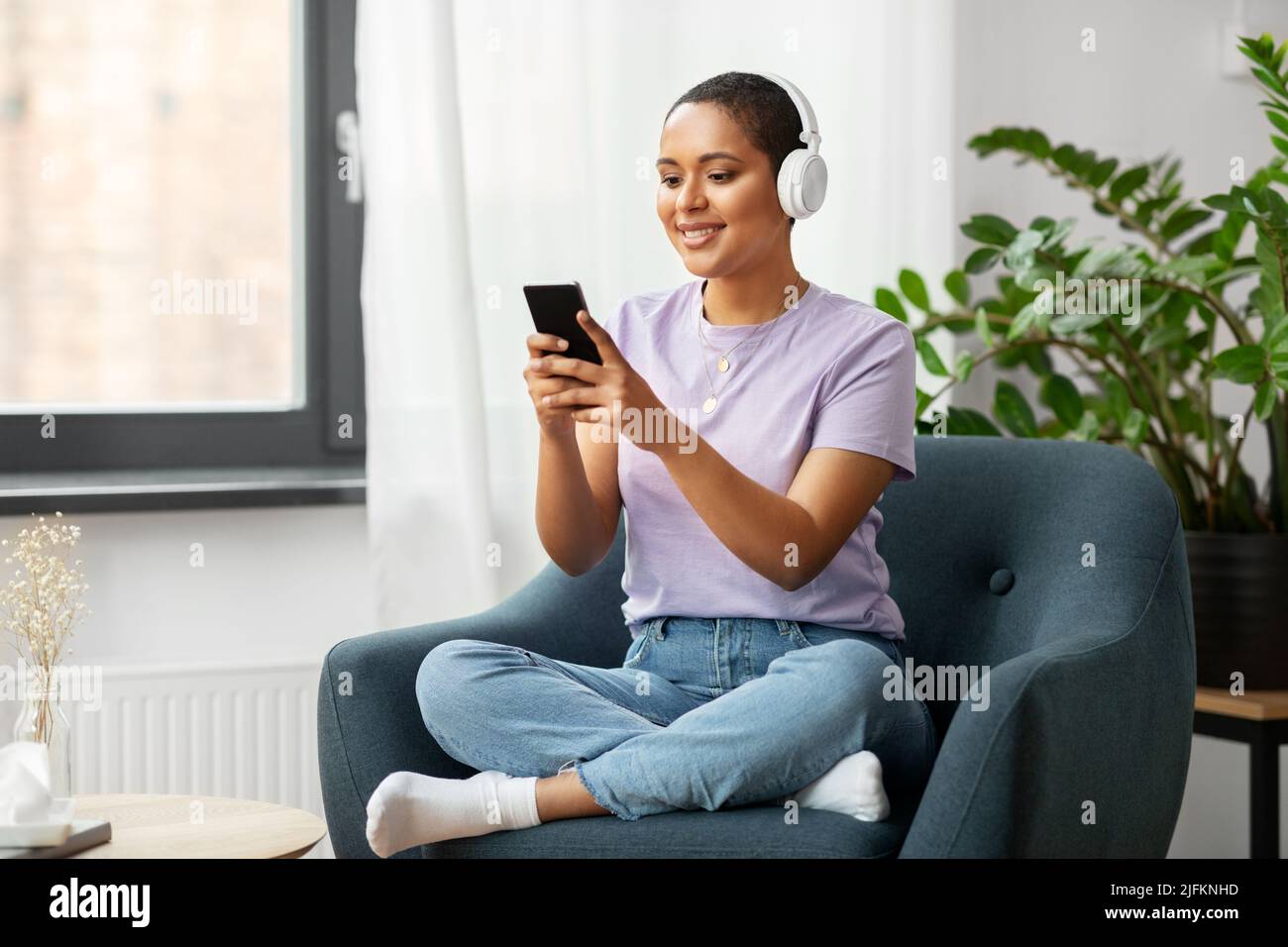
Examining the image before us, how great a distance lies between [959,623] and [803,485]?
13.9 inches

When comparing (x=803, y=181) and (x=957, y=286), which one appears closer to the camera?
(x=803, y=181)

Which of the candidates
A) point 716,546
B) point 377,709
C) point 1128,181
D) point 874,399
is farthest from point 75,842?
point 1128,181

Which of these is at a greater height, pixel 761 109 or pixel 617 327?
pixel 761 109

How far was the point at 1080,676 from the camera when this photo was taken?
4.19 feet

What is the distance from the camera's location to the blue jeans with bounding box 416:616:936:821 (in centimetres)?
128

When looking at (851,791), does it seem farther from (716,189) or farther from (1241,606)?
(1241,606)

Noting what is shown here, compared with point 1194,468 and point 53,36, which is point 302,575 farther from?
point 1194,468

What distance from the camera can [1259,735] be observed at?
180 cm

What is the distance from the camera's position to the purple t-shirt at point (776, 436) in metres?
1.47

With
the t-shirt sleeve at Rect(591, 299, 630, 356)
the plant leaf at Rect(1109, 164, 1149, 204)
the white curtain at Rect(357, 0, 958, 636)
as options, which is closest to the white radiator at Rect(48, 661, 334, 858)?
the white curtain at Rect(357, 0, 958, 636)

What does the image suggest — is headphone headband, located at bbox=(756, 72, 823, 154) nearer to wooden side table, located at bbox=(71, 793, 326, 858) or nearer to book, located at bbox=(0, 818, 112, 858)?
wooden side table, located at bbox=(71, 793, 326, 858)

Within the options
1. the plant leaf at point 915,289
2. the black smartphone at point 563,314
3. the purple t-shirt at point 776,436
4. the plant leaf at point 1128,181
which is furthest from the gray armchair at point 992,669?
the plant leaf at point 1128,181

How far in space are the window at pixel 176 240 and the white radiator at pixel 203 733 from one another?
1.24 feet

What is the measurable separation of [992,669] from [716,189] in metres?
0.58
